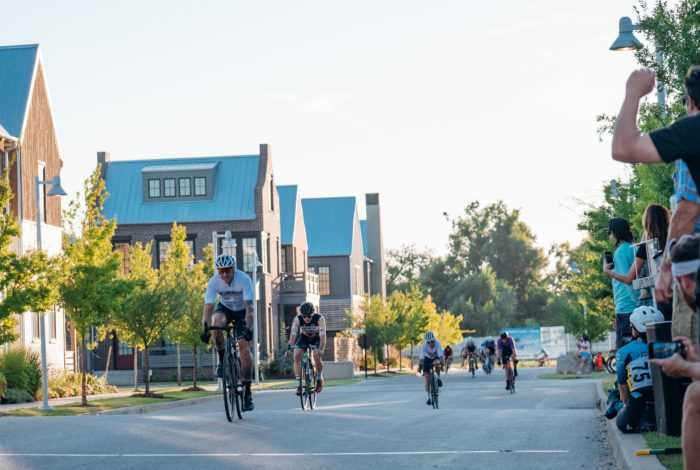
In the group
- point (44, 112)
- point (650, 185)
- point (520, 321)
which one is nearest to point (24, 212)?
point (44, 112)

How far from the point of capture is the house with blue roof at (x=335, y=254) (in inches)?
2918

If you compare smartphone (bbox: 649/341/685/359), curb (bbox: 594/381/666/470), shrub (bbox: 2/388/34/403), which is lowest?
shrub (bbox: 2/388/34/403)

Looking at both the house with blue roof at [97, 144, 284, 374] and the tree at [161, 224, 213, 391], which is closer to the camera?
the tree at [161, 224, 213, 391]

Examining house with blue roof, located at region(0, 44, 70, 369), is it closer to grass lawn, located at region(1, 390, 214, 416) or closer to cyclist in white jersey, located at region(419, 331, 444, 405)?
grass lawn, located at region(1, 390, 214, 416)

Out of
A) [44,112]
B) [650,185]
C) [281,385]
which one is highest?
[44,112]

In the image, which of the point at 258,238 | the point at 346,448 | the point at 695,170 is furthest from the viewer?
the point at 258,238

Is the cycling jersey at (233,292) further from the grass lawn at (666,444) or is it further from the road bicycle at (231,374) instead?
the grass lawn at (666,444)

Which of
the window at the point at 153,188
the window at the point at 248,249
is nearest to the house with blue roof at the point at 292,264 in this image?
the window at the point at 248,249

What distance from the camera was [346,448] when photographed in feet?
38.5

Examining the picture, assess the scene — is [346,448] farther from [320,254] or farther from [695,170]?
[320,254]

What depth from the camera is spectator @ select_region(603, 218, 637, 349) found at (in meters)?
12.2

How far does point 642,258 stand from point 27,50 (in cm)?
3264

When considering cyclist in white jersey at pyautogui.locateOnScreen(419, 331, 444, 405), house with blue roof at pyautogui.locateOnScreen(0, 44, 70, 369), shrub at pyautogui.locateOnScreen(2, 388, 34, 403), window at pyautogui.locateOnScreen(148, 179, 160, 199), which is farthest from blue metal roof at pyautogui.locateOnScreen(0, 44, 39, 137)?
window at pyautogui.locateOnScreen(148, 179, 160, 199)

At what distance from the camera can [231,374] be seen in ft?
47.9
